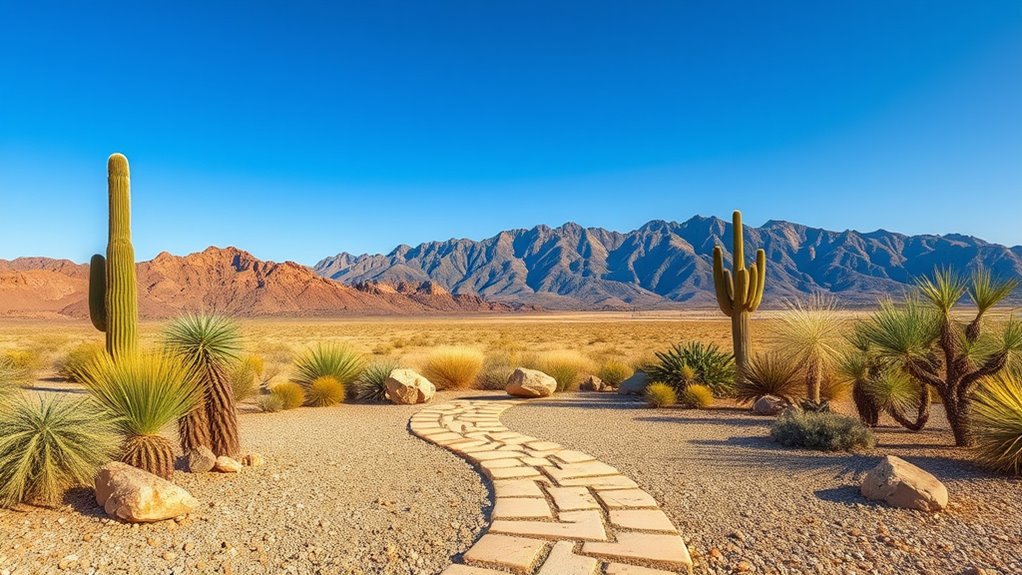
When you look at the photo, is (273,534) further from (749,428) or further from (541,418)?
(749,428)

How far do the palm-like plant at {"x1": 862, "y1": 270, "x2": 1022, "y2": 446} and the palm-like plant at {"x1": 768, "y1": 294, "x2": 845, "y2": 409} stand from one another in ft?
6.23

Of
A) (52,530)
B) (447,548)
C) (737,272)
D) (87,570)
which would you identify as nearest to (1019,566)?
(447,548)

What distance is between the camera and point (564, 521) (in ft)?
14.6

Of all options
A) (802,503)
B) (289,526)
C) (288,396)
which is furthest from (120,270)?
(802,503)

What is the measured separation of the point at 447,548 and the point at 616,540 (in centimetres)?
114

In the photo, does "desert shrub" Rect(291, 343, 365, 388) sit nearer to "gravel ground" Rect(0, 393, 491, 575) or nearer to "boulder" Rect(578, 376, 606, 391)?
"boulder" Rect(578, 376, 606, 391)

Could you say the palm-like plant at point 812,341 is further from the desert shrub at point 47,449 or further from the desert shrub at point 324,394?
the desert shrub at point 47,449

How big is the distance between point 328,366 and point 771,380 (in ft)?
27.2

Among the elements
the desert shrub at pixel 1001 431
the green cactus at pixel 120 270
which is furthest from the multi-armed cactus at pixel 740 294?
the green cactus at pixel 120 270

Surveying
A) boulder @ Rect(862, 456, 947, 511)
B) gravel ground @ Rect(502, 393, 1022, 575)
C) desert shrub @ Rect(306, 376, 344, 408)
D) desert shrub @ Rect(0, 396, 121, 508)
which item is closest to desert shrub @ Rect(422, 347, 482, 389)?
desert shrub @ Rect(306, 376, 344, 408)

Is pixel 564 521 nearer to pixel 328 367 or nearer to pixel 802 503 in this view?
pixel 802 503

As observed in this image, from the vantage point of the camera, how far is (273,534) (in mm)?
4297

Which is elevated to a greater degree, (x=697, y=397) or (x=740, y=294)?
(x=740, y=294)

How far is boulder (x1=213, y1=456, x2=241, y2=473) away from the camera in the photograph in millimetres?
5840
